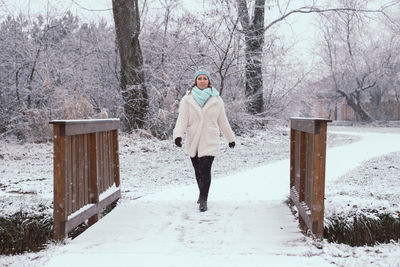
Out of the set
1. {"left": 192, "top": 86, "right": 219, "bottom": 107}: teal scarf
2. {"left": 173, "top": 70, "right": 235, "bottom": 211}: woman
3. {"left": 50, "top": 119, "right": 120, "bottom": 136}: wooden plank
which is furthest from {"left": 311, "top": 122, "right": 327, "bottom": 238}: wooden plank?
{"left": 50, "top": 119, "right": 120, "bottom": 136}: wooden plank

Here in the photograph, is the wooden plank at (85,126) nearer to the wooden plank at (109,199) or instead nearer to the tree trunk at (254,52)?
the wooden plank at (109,199)

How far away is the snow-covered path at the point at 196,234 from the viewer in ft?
12.1

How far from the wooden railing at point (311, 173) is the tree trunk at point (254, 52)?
10535 millimetres

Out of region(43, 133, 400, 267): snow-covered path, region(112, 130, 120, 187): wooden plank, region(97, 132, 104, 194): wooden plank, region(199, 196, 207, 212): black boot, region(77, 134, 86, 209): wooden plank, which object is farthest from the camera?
region(112, 130, 120, 187): wooden plank

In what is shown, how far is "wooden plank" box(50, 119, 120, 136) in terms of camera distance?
13.4 ft

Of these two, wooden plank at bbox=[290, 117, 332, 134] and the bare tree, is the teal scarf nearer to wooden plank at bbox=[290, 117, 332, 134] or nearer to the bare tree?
wooden plank at bbox=[290, 117, 332, 134]

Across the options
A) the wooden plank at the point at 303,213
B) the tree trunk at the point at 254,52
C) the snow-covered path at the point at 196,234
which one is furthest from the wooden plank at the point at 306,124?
the tree trunk at the point at 254,52

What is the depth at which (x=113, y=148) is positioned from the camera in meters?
5.99

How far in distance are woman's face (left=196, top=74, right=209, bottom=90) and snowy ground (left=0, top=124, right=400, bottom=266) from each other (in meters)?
1.52

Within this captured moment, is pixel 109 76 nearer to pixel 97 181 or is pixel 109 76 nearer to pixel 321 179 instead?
pixel 97 181

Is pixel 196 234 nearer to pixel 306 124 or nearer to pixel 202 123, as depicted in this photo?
pixel 306 124

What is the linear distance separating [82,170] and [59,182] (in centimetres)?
65

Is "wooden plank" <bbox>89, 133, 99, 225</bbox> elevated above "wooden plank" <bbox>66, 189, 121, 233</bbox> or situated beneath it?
elevated above

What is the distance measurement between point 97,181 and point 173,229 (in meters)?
1.04
